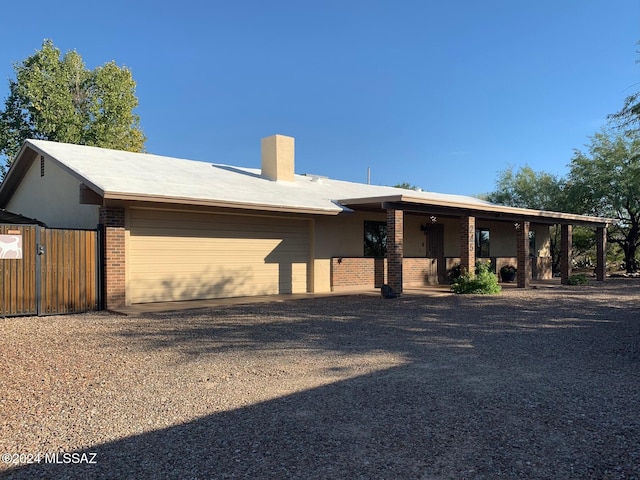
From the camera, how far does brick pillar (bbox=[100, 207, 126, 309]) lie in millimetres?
11438

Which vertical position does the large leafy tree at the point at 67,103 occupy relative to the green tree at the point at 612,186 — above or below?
above

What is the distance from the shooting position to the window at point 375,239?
17938 mm

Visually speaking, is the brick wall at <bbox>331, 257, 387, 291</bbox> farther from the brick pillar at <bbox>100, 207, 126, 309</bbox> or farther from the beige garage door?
the brick pillar at <bbox>100, 207, 126, 309</bbox>

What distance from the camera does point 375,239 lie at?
18.2 m

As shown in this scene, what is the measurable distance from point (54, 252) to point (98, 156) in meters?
4.54

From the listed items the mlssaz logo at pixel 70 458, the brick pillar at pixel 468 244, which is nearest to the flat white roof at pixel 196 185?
the brick pillar at pixel 468 244

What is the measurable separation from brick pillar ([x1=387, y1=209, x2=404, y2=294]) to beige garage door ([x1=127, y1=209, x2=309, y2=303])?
9.75ft

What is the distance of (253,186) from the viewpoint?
15.9m

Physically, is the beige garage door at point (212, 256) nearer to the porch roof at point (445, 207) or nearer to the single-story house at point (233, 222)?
the single-story house at point (233, 222)

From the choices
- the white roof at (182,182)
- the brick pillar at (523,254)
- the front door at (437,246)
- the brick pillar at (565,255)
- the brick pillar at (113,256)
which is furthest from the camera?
the brick pillar at (565,255)

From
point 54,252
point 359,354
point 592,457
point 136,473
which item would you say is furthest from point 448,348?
point 54,252

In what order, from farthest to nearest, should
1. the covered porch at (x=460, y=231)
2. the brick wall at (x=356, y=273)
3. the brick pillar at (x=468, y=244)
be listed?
the brick wall at (x=356, y=273), the brick pillar at (x=468, y=244), the covered porch at (x=460, y=231)

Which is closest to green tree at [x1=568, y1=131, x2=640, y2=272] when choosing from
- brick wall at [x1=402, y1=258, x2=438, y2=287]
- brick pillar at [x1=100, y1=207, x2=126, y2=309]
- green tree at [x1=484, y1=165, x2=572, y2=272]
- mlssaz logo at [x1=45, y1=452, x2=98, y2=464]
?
green tree at [x1=484, y1=165, x2=572, y2=272]

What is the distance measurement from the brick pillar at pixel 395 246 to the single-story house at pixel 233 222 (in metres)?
0.03
